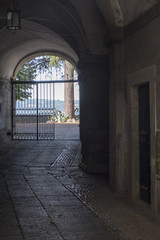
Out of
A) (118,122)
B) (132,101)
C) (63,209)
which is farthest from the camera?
(118,122)

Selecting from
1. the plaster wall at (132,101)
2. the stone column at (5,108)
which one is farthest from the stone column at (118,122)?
the stone column at (5,108)

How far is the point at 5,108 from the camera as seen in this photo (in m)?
14.8

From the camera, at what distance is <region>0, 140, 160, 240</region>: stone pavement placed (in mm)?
4461

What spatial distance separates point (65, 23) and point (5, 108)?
5.53 meters

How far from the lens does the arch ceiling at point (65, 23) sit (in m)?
6.51

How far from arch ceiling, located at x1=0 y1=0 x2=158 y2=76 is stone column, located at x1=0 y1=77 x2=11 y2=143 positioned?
486mm

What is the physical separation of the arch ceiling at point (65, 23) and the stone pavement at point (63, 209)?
3040 mm

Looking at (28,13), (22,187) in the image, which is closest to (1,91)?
(28,13)

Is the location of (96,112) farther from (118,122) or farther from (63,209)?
(63,209)

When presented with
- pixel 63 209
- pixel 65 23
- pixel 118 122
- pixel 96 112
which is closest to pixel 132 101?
pixel 118 122

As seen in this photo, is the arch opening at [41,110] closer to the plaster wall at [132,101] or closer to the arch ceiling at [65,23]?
the arch ceiling at [65,23]

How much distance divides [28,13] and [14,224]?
25.3 feet

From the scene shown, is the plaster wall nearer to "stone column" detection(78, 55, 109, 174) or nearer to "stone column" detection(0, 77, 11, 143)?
"stone column" detection(78, 55, 109, 174)

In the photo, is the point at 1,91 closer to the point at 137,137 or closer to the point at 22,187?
the point at 22,187
